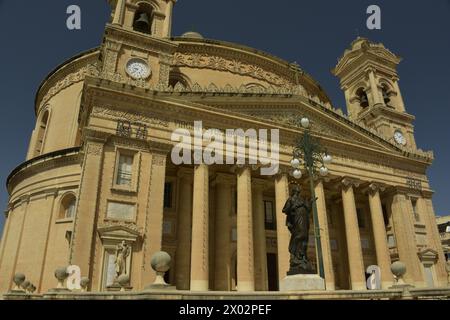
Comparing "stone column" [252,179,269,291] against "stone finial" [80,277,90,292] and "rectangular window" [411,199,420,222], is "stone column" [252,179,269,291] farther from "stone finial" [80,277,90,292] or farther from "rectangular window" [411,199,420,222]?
"rectangular window" [411,199,420,222]

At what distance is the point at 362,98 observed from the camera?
107ft

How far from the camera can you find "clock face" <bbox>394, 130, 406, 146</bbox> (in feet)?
94.3

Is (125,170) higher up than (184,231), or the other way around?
(125,170)

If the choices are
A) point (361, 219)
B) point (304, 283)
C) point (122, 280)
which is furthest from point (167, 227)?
point (361, 219)

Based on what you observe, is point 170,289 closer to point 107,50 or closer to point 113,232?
point 113,232

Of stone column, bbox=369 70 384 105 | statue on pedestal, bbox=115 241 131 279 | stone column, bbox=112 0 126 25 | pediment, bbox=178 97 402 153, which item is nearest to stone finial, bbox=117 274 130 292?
statue on pedestal, bbox=115 241 131 279

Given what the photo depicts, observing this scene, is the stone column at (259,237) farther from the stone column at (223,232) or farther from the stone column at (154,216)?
the stone column at (154,216)

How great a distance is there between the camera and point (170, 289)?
8070 mm

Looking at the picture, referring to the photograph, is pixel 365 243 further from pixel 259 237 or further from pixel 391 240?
pixel 259 237

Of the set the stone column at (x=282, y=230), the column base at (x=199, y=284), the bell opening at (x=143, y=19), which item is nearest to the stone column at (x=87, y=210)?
the column base at (x=199, y=284)

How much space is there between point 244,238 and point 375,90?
1980 cm

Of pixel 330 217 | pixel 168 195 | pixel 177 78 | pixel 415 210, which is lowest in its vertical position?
pixel 168 195

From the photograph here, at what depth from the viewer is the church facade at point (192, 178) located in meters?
16.2
